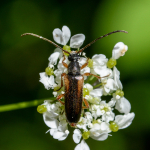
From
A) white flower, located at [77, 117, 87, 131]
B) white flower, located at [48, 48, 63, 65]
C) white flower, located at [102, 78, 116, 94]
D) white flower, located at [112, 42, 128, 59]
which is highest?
white flower, located at [112, 42, 128, 59]

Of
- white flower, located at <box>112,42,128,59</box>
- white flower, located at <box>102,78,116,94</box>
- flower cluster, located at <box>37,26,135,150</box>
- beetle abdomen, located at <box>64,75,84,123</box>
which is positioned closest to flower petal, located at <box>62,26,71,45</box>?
flower cluster, located at <box>37,26,135,150</box>

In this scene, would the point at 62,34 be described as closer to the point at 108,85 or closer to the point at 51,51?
the point at 108,85

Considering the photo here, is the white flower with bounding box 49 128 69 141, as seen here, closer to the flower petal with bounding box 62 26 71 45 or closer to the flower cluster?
the flower cluster

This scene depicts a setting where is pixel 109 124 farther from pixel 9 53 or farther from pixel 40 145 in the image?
pixel 9 53

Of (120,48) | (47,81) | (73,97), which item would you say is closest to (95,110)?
(73,97)

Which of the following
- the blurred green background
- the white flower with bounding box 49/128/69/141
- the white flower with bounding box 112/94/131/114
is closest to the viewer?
the white flower with bounding box 49/128/69/141

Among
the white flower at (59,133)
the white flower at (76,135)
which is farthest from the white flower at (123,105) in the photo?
the white flower at (59,133)

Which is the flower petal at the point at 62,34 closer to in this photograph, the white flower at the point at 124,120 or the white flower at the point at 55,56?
the white flower at the point at 55,56
